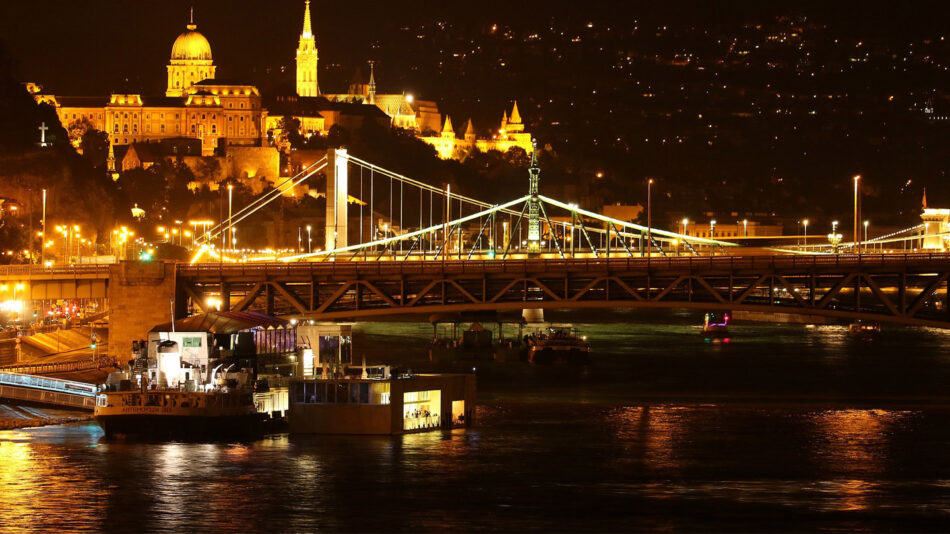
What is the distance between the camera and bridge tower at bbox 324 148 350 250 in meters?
79.8

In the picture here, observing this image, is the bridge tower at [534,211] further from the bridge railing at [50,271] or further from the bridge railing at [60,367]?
the bridge railing at [60,367]

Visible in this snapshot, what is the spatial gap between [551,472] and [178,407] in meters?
11.9

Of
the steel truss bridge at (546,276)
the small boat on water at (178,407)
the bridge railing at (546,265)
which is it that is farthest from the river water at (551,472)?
the bridge railing at (546,265)

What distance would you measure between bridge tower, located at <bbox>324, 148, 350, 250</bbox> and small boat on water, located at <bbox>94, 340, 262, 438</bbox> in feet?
85.8

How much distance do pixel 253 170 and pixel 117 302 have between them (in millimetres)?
132841

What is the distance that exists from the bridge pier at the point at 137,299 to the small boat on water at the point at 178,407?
11021 mm

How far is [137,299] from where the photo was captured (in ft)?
209

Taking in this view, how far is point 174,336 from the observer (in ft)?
175

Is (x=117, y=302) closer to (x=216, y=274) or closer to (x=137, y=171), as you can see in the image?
(x=216, y=274)

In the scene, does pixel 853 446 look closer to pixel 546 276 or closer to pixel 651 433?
pixel 651 433

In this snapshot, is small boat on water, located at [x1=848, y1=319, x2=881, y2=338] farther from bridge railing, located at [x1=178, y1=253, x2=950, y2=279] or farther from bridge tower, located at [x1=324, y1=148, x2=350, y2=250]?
bridge railing, located at [x1=178, y1=253, x2=950, y2=279]

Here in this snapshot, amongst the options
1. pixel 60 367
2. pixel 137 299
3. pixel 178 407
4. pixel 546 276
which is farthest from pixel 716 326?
pixel 178 407

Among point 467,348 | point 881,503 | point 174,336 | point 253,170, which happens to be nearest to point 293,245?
point 253,170

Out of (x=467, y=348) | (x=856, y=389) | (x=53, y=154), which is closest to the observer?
(x=856, y=389)
